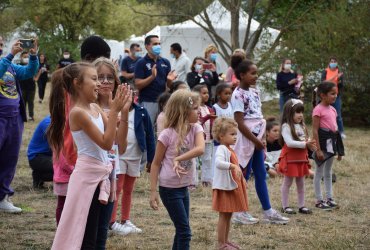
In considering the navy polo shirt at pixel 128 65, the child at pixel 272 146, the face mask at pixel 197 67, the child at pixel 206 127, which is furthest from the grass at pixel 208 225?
the navy polo shirt at pixel 128 65

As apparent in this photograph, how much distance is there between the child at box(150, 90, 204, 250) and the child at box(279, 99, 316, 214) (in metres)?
2.90

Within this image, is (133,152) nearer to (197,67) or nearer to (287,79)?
(197,67)

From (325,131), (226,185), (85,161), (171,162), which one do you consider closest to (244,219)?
(226,185)

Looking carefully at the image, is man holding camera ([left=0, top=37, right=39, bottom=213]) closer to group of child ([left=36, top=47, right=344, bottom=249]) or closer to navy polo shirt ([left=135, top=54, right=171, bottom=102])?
group of child ([left=36, top=47, right=344, bottom=249])

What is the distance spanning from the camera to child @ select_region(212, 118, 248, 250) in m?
6.47

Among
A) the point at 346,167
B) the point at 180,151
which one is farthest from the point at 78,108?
the point at 346,167

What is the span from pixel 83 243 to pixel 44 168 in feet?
16.0

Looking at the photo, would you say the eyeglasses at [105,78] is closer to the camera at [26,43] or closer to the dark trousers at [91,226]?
the dark trousers at [91,226]

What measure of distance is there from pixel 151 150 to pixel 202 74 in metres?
5.89

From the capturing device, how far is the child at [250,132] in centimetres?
759

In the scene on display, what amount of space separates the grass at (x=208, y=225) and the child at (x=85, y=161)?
1.84 meters

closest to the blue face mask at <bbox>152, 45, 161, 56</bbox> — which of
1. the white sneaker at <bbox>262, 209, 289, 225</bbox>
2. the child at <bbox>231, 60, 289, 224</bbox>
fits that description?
the child at <bbox>231, 60, 289, 224</bbox>

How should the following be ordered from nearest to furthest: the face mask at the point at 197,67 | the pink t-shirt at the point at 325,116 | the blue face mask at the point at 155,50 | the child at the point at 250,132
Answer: the child at the point at 250,132 < the pink t-shirt at the point at 325,116 < the blue face mask at the point at 155,50 < the face mask at the point at 197,67

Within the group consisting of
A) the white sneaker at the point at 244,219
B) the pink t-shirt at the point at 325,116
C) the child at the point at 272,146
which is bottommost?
the white sneaker at the point at 244,219
